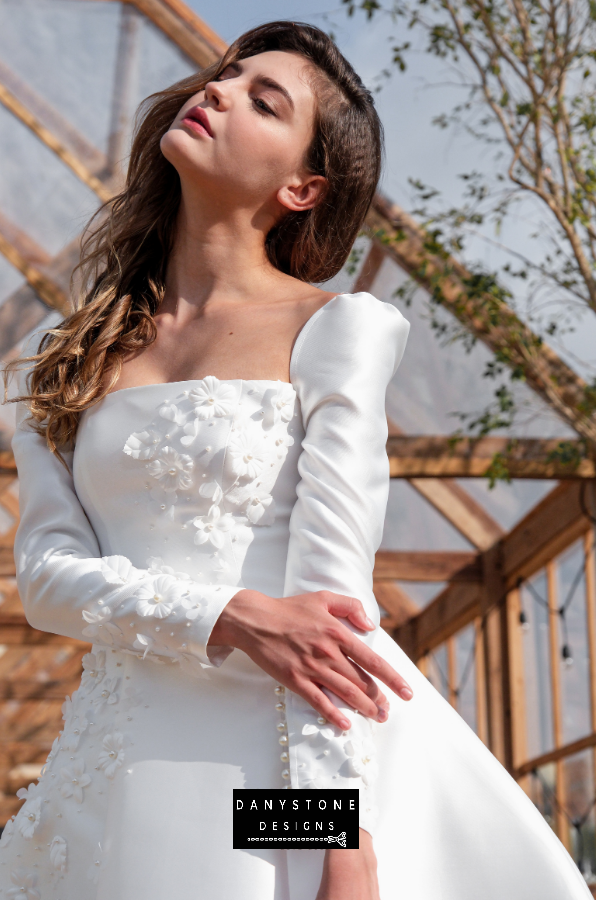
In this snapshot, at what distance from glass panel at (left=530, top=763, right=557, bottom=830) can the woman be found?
4.90m

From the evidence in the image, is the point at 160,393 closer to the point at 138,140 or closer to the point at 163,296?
the point at 163,296

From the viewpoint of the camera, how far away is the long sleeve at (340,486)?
965 millimetres

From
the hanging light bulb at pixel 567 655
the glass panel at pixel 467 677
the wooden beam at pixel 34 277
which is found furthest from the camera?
the glass panel at pixel 467 677

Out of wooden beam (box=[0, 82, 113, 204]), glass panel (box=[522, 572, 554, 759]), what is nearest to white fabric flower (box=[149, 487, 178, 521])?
wooden beam (box=[0, 82, 113, 204])

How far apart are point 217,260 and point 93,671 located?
605 millimetres

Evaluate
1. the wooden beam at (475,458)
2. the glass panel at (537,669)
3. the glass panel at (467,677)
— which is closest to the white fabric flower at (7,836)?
the wooden beam at (475,458)

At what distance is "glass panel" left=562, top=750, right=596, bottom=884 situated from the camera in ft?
15.6

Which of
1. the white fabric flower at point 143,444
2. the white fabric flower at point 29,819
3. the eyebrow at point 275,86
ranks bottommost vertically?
the white fabric flower at point 29,819

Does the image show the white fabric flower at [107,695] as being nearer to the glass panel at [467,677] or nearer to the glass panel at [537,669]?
the glass panel at [537,669]

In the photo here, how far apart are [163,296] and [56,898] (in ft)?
2.71

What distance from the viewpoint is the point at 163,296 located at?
1450 millimetres

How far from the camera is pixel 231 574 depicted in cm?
111

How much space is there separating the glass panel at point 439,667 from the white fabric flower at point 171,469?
6693mm

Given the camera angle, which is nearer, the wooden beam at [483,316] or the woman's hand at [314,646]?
the woman's hand at [314,646]
